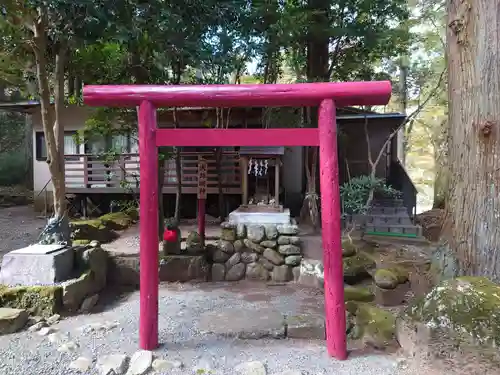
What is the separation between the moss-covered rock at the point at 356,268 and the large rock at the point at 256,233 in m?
1.73

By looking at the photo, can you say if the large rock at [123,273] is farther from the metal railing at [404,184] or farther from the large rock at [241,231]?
the metal railing at [404,184]

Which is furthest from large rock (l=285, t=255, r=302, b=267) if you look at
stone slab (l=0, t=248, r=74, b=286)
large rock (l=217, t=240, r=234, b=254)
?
stone slab (l=0, t=248, r=74, b=286)

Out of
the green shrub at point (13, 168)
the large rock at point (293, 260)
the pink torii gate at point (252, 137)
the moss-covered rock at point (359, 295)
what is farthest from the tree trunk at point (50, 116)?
the green shrub at point (13, 168)

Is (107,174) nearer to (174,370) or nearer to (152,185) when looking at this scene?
(152,185)

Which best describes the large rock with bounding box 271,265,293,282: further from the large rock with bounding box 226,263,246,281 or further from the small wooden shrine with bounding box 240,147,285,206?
the small wooden shrine with bounding box 240,147,285,206

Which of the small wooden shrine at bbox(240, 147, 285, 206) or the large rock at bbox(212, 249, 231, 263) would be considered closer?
the large rock at bbox(212, 249, 231, 263)

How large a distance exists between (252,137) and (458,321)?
2588 mm

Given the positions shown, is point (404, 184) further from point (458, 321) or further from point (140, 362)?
point (140, 362)

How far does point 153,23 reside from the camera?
5.66 m

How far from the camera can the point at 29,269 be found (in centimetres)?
486

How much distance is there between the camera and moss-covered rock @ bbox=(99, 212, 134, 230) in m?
9.32

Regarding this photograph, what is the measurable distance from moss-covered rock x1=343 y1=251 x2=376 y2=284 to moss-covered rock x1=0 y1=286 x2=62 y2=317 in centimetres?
441

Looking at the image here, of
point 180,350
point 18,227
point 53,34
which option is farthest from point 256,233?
point 18,227

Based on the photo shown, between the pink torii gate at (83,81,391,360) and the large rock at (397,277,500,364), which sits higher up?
the pink torii gate at (83,81,391,360)
